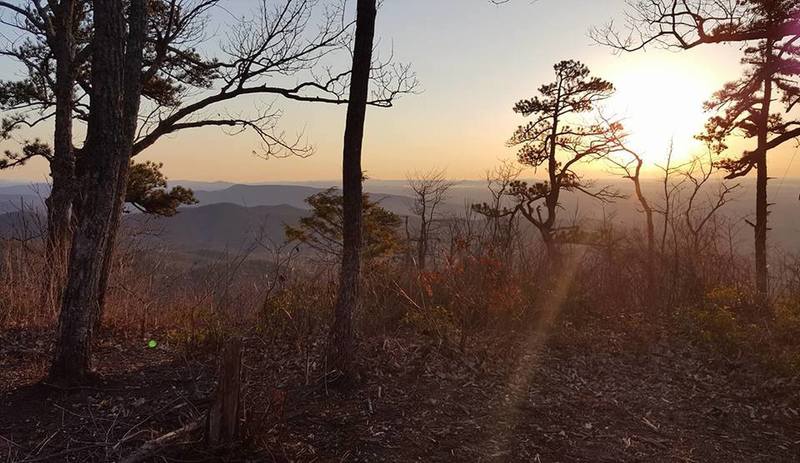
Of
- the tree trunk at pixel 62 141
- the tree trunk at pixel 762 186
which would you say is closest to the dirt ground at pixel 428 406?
the tree trunk at pixel 62 141

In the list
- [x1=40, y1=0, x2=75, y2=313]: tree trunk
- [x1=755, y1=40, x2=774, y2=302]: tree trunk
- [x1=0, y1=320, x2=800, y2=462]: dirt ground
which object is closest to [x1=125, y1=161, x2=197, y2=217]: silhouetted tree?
[x1=40, y1=0, x2=75, y2=313]: tree trunk

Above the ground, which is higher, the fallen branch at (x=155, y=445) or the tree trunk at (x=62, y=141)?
the tree trunk at (x=62, y=141)

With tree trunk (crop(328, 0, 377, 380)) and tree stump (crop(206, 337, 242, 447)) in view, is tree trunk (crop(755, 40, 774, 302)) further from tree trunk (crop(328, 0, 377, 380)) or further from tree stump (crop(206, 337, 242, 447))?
tree stump (crop(206, 337, 242, 447))

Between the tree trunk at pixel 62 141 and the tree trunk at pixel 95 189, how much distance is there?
4221 millimetres

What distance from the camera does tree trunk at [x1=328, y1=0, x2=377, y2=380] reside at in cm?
434

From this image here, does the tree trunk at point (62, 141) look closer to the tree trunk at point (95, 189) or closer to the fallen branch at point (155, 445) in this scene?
the tree trunk at point (95, 189)

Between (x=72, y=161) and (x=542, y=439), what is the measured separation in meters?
8.23

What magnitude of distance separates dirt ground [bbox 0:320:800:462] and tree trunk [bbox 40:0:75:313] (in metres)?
2.44

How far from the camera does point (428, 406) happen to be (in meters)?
4.51

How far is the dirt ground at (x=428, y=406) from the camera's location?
3695 mm

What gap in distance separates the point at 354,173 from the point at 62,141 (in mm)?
6504

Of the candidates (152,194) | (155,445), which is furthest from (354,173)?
(152,194)

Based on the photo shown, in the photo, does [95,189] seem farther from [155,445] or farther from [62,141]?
[62,141]

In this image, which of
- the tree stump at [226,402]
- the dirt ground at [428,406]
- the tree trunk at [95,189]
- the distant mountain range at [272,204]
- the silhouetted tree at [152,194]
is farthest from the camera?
the silhouetted tree at [152,194]
